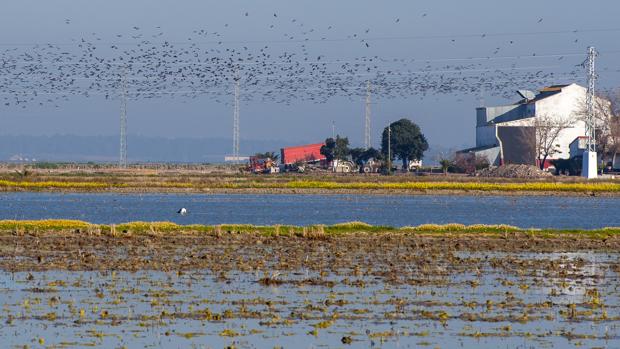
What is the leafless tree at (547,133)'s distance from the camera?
11056cm

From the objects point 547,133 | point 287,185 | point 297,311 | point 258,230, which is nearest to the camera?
point 297,311

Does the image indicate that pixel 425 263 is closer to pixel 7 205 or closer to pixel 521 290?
pixel 521 290

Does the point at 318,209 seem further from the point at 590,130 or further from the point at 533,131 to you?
the point at 533,131

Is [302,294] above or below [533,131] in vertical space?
below

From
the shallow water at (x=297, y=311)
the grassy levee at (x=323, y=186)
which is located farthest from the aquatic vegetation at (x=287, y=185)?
the shallow water at (x=297, y=311)

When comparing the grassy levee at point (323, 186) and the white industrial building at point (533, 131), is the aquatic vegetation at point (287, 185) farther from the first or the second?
the white industrial building at point (533, 131)

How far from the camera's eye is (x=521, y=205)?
68062mm

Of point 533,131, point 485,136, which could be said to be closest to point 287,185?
point 533,131

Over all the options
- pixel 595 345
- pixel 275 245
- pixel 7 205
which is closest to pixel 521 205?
pixel 7 205

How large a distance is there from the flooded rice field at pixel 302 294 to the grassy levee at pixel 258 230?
5.97 ft

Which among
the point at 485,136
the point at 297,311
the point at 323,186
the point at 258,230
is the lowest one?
the point at 297,311

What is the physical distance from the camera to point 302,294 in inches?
917

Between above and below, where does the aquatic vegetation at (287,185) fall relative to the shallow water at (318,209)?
above

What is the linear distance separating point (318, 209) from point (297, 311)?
39495 millimetres
